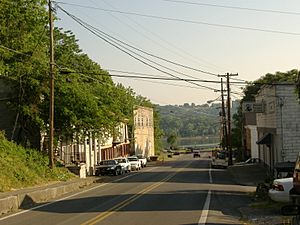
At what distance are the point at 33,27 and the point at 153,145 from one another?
7689cm

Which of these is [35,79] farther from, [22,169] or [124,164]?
[124,164]

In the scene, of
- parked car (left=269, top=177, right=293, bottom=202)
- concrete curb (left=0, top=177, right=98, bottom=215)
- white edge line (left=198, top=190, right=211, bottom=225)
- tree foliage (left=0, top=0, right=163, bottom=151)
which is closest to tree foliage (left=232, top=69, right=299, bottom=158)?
tree foliage (left=0, top=0, right=163, bottom=151)

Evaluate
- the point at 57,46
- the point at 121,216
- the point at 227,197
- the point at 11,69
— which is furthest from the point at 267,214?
the point at 57,46

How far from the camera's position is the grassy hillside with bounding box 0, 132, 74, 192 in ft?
98.0

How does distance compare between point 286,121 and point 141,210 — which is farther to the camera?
point 286,121

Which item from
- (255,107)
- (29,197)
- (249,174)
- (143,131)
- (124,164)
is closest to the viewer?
(29,197)

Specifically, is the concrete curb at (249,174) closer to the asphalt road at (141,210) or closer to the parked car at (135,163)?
the asphalt road at (141,210)

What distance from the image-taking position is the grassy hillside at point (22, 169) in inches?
1176

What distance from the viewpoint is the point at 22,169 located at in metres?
32.6

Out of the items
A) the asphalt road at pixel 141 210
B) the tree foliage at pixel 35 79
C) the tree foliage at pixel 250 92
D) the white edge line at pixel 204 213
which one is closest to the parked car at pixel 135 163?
the tree foliage at pixel 35 79

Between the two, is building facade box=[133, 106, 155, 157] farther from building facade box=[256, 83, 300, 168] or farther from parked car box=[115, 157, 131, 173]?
building facade box=[256, 83, 300, 168]

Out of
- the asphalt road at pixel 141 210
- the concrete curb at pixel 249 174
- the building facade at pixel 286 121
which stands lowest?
the concrete curb at pixel 249 174

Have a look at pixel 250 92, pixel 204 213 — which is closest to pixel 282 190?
pixel 204 213

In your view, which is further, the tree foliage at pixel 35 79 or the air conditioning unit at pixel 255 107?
the air conditioning unit at pixel 255 107
